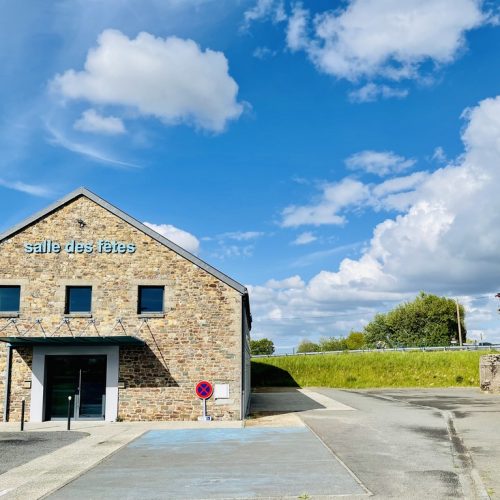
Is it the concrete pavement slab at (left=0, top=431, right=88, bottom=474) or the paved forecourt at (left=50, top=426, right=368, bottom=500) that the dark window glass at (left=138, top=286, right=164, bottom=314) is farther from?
the paved forecourt at (left=50, top=426, right=368, bottom=500)

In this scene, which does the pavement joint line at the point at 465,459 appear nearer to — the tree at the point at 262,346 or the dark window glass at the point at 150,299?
the dark window glass at the point at 150,299

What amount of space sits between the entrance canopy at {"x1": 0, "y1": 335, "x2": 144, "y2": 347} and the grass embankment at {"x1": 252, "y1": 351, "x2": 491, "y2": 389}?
28.0 meters

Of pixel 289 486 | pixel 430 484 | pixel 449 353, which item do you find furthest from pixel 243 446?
pixel 449 353

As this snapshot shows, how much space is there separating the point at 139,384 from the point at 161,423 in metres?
1.54

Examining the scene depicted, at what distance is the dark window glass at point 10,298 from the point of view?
19.9 meters

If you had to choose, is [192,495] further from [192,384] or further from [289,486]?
[192,384]

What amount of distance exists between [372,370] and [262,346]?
2327 inches

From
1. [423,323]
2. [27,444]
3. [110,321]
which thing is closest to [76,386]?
[110,321]

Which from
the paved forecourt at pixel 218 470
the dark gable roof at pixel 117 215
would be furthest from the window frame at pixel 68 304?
the paved forecourt at pixel 218 470

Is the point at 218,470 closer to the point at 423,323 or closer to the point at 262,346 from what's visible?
the point at 423,323

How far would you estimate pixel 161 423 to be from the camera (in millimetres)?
18438

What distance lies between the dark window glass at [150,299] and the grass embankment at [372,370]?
90.1ft

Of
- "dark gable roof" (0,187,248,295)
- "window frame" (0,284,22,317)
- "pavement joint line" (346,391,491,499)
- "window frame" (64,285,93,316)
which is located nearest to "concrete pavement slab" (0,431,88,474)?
"window frame" (64,285,93,316)

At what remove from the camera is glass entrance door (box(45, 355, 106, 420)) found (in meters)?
19.3
